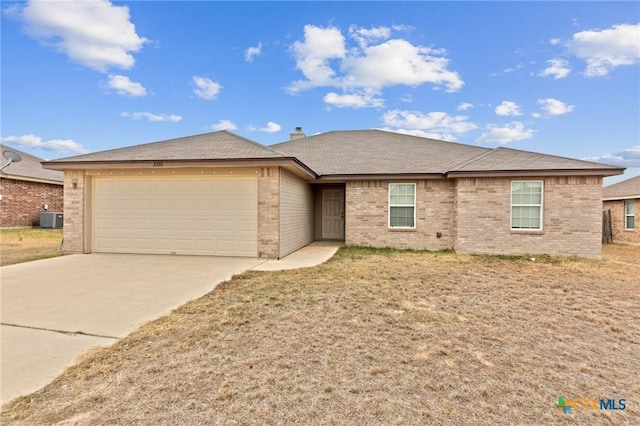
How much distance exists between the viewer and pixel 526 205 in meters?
10.2

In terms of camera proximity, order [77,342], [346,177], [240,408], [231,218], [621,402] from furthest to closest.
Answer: [346,177] < [231,218] < [77,342] < [621,402] < [240,408]

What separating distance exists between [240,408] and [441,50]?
16.5 m

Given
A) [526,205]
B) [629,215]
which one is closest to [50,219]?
[526,205]

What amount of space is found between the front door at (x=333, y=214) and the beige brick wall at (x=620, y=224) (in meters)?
14.3

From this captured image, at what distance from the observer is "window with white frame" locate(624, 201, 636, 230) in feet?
50.2

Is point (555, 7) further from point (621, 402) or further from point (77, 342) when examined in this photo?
point (77, 342)

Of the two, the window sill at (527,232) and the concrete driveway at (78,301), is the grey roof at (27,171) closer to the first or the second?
the concrete driveway at (78,301)

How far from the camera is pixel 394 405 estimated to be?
245 centimetres

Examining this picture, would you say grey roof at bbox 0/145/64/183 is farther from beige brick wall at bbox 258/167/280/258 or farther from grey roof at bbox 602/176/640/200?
grey roof at bbox 602/176/640/200

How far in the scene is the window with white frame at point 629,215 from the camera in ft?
50.2

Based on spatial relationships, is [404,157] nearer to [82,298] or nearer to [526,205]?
[526,205]

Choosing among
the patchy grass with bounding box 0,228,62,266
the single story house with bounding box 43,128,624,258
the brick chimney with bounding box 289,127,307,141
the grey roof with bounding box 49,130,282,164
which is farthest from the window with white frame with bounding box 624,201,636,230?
the patchy grass with bounding box 0,228,62,266

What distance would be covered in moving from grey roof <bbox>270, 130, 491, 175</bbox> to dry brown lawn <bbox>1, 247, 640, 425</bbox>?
6.67 meters

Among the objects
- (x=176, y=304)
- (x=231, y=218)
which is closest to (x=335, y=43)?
(x=231, y=218)
